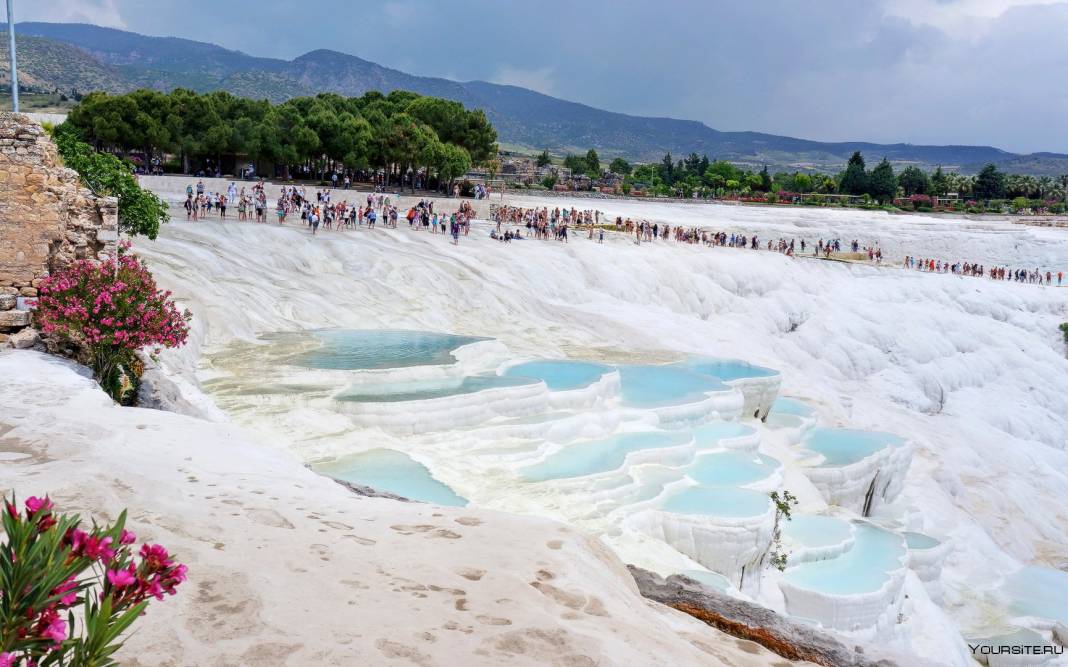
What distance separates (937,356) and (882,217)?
1608 inches

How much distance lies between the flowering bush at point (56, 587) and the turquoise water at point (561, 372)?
1240 cm

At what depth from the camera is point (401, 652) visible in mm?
4148

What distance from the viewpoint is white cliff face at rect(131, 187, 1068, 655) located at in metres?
12.7

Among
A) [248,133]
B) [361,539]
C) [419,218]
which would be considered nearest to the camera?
[361,539]

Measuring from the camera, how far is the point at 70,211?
1145cm

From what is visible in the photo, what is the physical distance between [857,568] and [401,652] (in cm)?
1034

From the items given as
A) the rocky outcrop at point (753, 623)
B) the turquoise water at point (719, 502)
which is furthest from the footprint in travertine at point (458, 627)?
the turquoise water at point (719, 502)

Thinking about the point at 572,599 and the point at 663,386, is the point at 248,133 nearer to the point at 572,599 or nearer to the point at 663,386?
the point at 663,386

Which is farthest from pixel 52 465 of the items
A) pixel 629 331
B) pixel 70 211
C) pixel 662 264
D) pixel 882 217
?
pixel 882 217

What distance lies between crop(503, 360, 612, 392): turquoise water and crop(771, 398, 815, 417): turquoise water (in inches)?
195

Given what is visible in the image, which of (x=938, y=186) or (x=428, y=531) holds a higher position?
(x=938, y=186)

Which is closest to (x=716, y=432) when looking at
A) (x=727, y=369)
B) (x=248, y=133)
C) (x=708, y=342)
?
(x=727, y=369)

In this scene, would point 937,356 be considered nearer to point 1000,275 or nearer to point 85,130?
point 1000,275

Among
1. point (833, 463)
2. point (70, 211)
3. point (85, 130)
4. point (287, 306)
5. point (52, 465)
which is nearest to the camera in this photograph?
point (52, 465)
